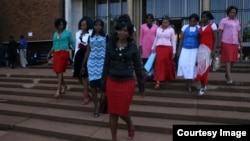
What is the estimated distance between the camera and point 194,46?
7.31 meters

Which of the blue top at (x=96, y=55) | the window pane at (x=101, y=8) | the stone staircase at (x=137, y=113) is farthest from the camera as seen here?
the window pane at (x=101, y=8)

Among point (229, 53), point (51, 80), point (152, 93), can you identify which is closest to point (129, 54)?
point (152, 93)

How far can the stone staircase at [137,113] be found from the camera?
20.2 ft

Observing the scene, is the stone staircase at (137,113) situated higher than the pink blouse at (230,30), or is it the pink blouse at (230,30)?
the pink blouse at (230,30)

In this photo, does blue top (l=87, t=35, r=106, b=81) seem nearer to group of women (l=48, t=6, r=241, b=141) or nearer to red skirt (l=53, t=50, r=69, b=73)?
group of women (l=48, t=6, r=241, b=141)

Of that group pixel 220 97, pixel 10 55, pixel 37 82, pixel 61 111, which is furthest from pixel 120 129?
pixel 10 55

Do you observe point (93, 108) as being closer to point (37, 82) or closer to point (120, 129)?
point (120, 129)

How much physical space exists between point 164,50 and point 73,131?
281cm

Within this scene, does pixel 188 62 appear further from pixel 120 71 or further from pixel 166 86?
pixel 120 71

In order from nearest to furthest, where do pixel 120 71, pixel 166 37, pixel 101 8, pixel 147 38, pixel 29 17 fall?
pixel 120 71
pixel 166 37
pixel 147 38
pixel 101 8
pixel 29 17

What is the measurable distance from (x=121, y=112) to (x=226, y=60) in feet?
11.6

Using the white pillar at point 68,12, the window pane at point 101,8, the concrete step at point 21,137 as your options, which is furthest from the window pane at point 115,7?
the concrete step at point 21,137

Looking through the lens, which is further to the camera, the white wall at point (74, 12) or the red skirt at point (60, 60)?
the white wall at point (74, 12)

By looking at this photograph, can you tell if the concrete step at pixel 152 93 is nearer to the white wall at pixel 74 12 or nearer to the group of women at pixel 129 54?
the group of women at pixel 129 54
